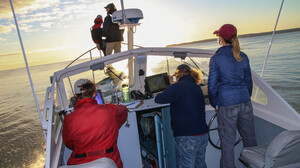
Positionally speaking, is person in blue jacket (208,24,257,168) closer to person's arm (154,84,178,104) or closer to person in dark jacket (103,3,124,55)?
person's arm (154,84,178,104)

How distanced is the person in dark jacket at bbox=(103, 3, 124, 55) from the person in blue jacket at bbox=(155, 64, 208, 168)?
112 inches

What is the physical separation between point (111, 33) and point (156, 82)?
81.1 inches

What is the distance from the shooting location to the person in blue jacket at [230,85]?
198 cm

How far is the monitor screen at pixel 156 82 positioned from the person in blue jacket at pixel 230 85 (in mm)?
1091

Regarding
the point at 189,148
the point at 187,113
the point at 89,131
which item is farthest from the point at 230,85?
the point at 89,131

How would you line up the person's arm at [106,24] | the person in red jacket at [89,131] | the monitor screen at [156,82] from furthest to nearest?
the person's arm at [106,24]
the monitor screen at [156,82]
the person in red jacket at [89,131]

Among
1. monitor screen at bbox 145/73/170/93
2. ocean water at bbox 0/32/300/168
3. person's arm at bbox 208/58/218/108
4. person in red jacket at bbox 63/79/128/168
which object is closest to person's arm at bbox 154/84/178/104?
person's arm at bbox 208/58/218/108

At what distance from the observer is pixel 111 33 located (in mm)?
4531

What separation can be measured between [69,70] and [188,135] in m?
1.64

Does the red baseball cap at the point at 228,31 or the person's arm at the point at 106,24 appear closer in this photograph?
the red baseball cap at the point at 228,31

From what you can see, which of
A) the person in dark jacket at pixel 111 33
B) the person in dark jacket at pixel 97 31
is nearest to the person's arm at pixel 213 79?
the person in dark jacket at pixel 111 33

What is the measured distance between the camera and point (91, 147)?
162 cm

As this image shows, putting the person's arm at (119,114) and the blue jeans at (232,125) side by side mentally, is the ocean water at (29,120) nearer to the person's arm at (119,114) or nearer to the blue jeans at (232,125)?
the person's arm at (119,114)

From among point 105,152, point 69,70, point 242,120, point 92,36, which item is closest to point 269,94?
point 242,120
